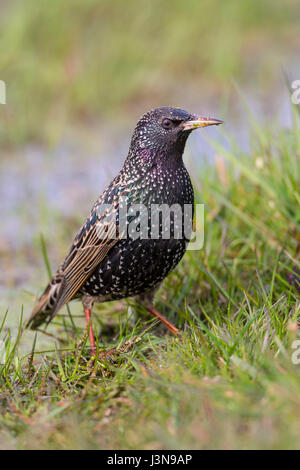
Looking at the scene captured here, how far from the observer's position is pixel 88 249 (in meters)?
3.98

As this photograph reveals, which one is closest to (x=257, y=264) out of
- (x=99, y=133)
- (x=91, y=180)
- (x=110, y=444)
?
(x=110, y=444)

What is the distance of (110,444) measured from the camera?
2.82 meters

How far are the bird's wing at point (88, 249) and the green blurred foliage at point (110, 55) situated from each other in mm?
3619

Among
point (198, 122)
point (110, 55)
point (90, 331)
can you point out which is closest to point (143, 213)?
point (198, 122)

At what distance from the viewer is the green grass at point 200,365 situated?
8.74 feet

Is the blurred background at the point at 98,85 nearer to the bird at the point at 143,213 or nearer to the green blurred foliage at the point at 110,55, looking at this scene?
the green blurred foliage at the point at 110,55

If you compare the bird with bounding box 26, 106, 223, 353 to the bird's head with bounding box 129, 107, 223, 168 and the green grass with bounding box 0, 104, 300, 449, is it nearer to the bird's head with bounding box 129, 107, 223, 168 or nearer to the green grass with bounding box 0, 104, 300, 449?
the bird's head with bounding box 129, 107, 223, 168

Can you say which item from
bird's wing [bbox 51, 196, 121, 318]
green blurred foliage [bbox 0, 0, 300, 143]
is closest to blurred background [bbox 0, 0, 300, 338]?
green blurred foliage [bbox 0, 0, 300, 143]

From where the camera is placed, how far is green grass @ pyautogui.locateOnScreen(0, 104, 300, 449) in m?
2.66

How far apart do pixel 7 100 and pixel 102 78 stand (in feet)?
4.08

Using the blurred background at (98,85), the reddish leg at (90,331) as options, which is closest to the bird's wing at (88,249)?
the reddish leg at (90,331)

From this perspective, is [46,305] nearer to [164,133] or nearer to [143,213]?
[143,213]
